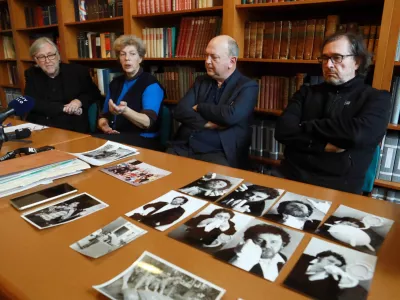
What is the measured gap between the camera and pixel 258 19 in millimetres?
2436

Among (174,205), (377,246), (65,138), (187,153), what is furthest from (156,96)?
(377,246)

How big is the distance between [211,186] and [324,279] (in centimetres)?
52

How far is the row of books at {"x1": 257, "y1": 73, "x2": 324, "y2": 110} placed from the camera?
2146 mm

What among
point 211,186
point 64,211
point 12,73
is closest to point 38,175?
point 64,211

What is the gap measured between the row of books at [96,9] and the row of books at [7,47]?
4.75 ft

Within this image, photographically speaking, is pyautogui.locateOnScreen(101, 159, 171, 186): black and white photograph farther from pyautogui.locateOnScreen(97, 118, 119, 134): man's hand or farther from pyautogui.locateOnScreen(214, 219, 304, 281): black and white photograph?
pyautogui.locateOnScreen(97, 118, 119, 134): man's hand

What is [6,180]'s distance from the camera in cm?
109

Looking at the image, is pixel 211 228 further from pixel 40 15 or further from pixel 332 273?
pixel 40 15

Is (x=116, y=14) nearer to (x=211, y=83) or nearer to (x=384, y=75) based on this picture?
(x=211, y=83)

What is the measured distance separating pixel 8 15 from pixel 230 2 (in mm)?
3315

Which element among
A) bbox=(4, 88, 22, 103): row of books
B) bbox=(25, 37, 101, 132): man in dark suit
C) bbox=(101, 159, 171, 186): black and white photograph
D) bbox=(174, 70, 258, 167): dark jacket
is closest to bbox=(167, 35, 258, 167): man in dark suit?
bbox=(174, 70, 258, 167): dark jacket

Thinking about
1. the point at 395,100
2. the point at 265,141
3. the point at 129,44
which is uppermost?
the point at 129,44

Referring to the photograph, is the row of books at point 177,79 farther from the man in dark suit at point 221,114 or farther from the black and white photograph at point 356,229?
the black and white photograph at point 356,229

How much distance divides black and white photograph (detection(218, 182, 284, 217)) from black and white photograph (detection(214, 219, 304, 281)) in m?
0.08
